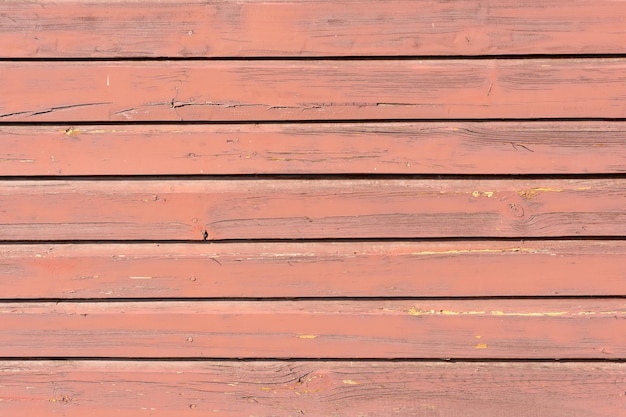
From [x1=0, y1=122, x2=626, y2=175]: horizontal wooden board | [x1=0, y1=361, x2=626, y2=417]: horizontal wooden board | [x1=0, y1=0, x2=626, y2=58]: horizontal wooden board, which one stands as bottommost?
[x1=0, y1=361, x2=626, y2=417]: horizontal wooden board

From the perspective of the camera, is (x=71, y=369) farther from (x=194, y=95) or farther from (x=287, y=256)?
(x=194, y=95)

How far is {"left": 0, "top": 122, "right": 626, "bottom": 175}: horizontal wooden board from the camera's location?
4.24ft

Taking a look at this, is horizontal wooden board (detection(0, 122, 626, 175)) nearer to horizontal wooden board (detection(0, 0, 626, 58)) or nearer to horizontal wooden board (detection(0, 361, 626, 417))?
horizontal wooden board (detection(0, 0, 626, 58))

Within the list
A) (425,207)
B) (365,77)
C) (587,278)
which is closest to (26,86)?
(365,77)

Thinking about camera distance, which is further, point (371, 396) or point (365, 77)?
point (371, 396)

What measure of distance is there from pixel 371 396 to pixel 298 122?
78cm

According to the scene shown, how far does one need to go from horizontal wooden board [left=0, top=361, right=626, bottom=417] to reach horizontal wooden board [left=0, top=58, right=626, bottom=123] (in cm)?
68

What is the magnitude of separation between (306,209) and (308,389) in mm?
→ 507

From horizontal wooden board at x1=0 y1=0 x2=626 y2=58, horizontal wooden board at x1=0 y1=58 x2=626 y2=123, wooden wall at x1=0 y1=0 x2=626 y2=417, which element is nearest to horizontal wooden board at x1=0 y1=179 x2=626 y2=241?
wooden wall at x1=0 y1=0 x2=626 y2=417

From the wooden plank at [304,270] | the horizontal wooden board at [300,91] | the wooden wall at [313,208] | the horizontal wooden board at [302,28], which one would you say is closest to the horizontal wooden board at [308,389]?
the wooden wall at [313,208]

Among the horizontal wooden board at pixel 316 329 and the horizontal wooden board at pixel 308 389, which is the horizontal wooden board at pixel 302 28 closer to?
the horizontal wooden board at pixel 316 329

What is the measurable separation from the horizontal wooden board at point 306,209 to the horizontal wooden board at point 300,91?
0.18 m

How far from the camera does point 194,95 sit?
1293mm

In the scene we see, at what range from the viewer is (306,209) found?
1323 mm
